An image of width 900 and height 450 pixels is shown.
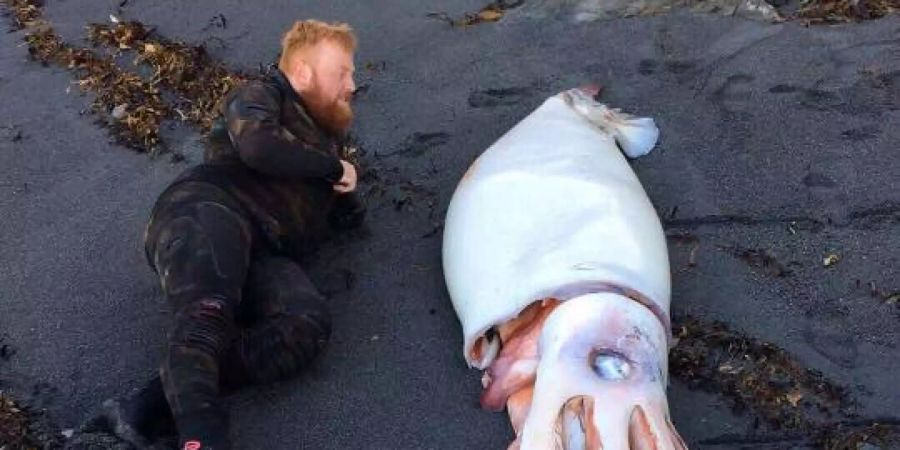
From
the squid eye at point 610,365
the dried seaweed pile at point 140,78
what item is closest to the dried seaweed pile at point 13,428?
the dried seaweed pile at point 140,78

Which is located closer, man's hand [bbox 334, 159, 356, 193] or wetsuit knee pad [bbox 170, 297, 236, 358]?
wetsuit knee pad [bbox 170, 297, 236, 358]

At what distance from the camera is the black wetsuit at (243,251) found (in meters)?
3.16

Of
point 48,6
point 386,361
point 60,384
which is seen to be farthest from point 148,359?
point 48,6

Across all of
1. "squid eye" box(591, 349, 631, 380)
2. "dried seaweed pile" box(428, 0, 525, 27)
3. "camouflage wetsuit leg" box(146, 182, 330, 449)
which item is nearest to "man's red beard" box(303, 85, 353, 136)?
"camouflage wetsuit leg" box(146, 182, 330, 449)

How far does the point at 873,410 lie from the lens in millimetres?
3305

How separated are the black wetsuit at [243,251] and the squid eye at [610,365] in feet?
3.06

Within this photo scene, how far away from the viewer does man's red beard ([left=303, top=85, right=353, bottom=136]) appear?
3787 millimetres

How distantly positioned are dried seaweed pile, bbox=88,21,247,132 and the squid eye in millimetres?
2382

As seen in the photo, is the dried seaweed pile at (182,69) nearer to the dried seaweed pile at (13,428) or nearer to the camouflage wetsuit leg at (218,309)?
the camouflage wetsuit leg at (218,309)

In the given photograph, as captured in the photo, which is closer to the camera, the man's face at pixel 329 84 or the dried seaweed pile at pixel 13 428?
the dried seaweed pile at pixel 13 428

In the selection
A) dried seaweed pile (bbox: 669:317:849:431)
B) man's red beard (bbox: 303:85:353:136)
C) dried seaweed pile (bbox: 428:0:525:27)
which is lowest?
dried seaweed pile (bbox: 669:317:849:431)

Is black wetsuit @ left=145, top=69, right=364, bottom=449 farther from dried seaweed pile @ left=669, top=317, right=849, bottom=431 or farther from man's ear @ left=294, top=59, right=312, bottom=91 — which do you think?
dried seaweed pile @ left=669, top=317, right=849, bottom=431

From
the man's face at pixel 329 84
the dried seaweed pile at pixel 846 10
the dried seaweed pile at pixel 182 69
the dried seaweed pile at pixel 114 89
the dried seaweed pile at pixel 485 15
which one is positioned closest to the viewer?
the man's face at pixel 329 84

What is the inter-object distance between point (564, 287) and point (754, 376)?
70cm
